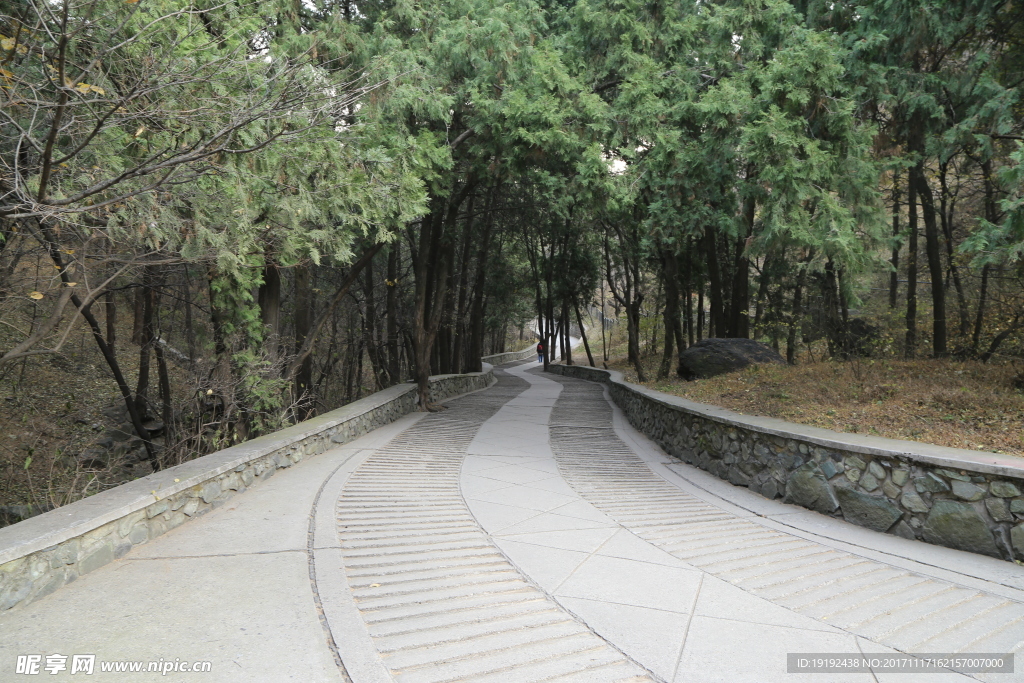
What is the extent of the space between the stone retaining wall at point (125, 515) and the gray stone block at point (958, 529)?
22.8 ft

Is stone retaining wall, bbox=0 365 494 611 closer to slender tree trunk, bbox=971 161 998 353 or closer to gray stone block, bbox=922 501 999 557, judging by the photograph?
gray stone block, bbox=922 501 999 557

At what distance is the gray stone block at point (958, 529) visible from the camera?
17.3 ft

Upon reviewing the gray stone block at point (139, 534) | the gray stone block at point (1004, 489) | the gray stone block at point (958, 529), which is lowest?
the gray stone block at point (958, 529)

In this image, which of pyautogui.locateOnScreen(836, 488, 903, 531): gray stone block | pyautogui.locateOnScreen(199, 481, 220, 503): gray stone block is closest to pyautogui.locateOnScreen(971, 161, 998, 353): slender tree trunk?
pyautogui.locateOnScreen(836, 488, 903, 531): gray stone block

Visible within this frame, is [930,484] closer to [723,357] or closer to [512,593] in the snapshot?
[512,593]

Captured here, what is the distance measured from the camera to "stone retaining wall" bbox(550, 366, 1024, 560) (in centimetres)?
519

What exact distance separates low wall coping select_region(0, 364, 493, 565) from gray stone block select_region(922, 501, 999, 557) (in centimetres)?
695

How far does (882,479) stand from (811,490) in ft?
2.91

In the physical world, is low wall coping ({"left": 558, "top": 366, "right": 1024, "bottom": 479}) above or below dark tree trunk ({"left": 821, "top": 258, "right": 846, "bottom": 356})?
below

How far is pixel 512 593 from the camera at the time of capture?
14.3ft

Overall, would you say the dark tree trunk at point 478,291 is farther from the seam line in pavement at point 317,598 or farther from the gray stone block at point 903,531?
the gray stone block at point 903,531

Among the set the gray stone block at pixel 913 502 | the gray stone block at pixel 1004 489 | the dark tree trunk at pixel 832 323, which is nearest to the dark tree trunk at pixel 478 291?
the dark tree trunk at pixel 832 323

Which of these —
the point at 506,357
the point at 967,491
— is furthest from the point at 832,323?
the point at 506,357

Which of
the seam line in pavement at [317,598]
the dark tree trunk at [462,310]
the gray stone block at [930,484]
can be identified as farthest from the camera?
the dark tree trunk at [462,310]
